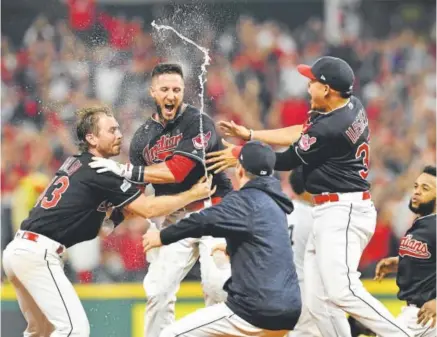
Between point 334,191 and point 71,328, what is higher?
point 334,191

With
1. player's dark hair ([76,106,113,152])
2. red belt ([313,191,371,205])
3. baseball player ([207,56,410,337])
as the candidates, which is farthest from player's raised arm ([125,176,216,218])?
red belt ([313,191,371,205])

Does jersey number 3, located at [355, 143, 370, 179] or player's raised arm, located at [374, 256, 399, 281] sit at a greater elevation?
jersey number 3, located at [355, 143, 370, 179]

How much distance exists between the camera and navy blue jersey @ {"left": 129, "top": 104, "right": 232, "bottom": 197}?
847cm

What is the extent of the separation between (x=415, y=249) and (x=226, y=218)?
2.15m

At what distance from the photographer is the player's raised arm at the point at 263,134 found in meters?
8.45

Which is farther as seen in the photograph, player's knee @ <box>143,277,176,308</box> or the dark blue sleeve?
player's knee @ <box>143,277,176,308</box>

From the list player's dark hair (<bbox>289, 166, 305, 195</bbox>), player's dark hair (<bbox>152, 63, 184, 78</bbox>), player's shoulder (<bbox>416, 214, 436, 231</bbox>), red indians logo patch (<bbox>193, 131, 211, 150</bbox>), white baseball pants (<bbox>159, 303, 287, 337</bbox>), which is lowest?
white baseball pants (<bbox>159, 303, 287, 337</bbox>)

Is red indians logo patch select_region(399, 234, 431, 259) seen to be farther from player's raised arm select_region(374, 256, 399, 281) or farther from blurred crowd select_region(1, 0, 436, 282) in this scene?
blurred crowd select_region(1, 0, 436, 282)

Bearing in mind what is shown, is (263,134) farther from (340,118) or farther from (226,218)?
(226,218)

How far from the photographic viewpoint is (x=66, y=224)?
767 cm

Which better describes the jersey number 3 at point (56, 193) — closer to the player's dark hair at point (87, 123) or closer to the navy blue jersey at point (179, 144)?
the player's dark hair at point (87, 123)

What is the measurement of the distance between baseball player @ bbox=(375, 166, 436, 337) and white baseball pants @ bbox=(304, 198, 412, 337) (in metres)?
0.48

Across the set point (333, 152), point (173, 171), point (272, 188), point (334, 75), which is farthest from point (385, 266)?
point (272, 188)

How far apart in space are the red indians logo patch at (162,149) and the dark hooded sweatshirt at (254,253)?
1.66 m
